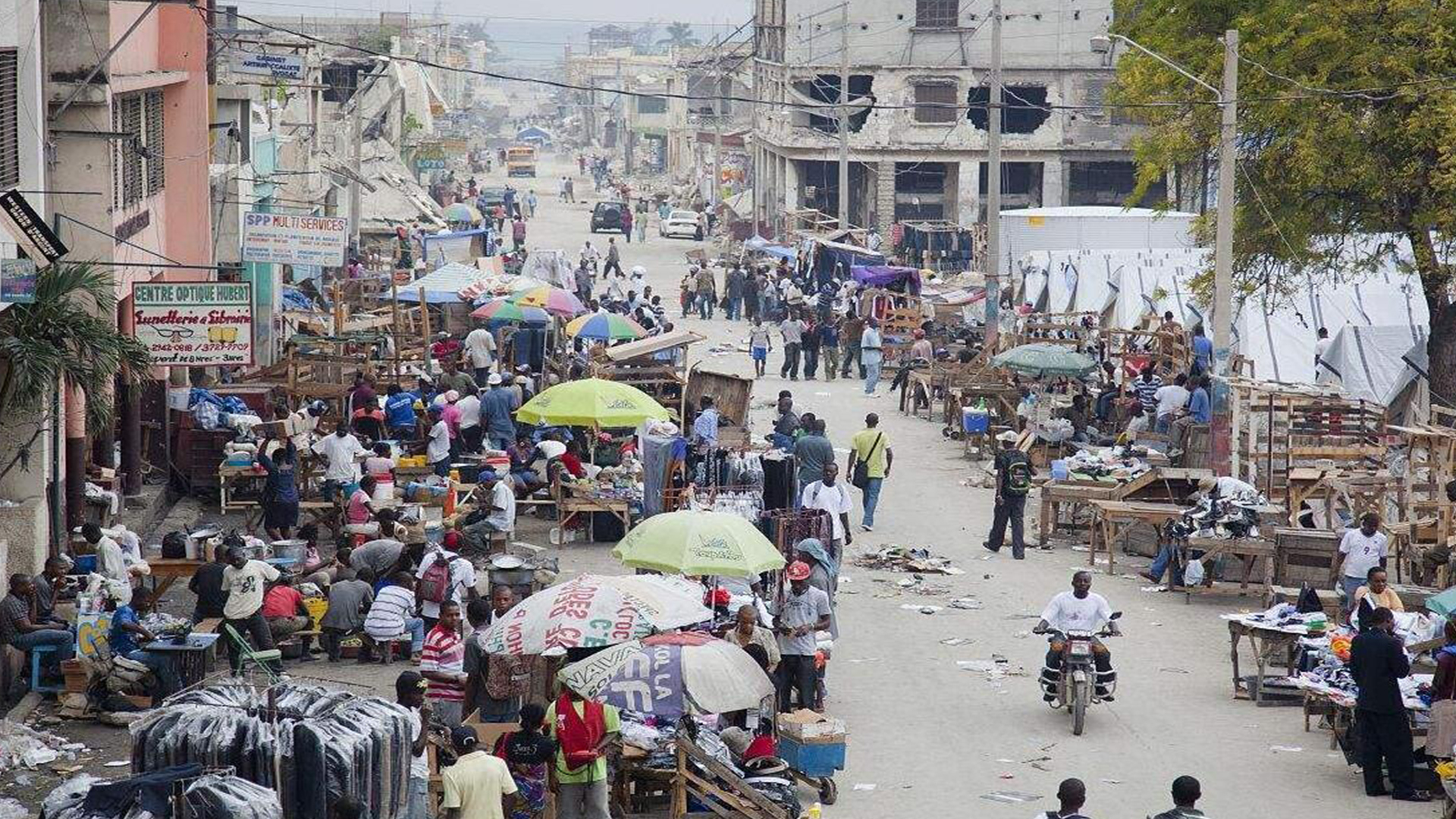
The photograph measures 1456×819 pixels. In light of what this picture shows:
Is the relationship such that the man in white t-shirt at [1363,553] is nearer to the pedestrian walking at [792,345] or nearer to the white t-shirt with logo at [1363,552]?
the white t-shirt with logo at [1363,552]

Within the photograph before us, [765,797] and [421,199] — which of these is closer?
[765,797]

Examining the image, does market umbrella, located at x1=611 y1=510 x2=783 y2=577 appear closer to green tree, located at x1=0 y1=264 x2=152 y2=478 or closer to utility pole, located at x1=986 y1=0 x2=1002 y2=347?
green tree, located at x1=0 y1=264 x2=152 y2=478

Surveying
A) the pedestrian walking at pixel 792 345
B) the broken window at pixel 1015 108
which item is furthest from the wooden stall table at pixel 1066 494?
the broken window at pixel 1015 108

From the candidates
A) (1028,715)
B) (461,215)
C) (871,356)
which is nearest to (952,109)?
(461,215)

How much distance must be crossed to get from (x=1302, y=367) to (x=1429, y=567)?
11.4 m

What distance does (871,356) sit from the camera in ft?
115

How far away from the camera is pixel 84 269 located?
1716 centimetres

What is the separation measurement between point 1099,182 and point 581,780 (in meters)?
57.9

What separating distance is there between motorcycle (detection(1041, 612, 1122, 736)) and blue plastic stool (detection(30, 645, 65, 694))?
7.31m

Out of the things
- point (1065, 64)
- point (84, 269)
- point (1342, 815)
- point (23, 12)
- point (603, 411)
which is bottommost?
point (1342, 815)

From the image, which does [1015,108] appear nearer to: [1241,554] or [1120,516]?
[1120,516]

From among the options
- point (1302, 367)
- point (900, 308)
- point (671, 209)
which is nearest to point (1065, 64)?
point (671, 209)

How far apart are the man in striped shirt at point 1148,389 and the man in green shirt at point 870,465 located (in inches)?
245

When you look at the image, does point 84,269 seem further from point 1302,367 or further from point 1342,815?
point 1302,367
